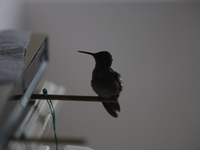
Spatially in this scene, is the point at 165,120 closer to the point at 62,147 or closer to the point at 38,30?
the point at 62,147

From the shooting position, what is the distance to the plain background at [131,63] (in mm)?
929

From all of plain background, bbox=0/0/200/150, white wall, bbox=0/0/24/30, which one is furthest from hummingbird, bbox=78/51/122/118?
white wall, bbox=0/0/24/30

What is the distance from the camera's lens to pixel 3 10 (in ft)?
5.62

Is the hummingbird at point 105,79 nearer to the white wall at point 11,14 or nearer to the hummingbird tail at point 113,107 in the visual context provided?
the hummingbird tail at point 113,107

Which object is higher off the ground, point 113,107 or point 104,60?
point 104,60

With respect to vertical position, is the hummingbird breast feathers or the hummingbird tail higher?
the hummingbird breast feathers

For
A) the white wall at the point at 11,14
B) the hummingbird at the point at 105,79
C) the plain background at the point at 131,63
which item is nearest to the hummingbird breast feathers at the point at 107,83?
the hummingbird at the point at 105,79

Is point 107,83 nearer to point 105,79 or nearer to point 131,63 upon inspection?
point 105,79

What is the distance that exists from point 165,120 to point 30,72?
50 centimetres

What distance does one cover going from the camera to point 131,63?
1351 millimetres

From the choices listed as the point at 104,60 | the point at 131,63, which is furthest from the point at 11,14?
the point at 104,60

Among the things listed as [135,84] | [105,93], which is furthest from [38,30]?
[105,93]

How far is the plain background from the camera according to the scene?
0.93 m

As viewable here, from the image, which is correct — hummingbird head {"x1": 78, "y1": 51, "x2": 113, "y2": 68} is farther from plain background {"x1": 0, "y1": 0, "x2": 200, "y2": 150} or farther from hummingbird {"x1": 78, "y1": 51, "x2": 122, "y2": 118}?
plain background {"x1": 0, "y1": 0, "x2": 200, "y2": 150}
